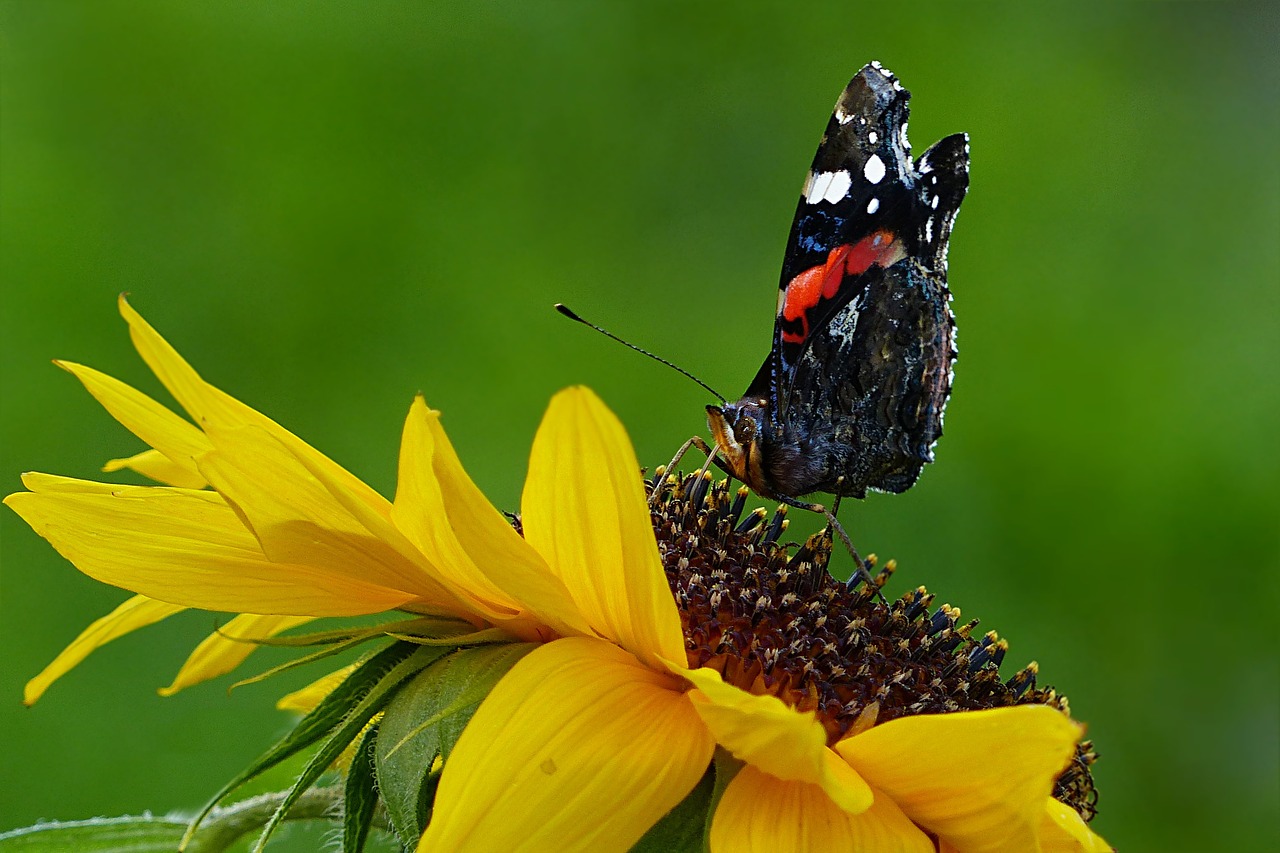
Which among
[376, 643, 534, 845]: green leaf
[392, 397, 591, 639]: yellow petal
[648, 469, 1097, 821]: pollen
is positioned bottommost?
[376, 643, 534, 845]: green leaf

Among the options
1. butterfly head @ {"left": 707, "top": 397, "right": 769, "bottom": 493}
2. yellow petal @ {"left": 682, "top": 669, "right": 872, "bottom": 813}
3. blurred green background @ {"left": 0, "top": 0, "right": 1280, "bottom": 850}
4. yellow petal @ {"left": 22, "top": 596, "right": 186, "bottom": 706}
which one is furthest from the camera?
blurred green background @ {"left": 0, "top": 0, "right": 1280, "bottom": 850}

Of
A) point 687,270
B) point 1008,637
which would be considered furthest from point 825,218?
point 687,270

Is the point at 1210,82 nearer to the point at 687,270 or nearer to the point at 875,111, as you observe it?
the point at 687,270

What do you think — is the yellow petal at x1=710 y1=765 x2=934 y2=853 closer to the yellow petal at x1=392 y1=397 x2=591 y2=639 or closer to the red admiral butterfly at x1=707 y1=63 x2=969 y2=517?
the yellow petal at x1=392 y1=397 x2=591 y2=639

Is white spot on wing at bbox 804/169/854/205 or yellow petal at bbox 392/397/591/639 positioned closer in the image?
yellow petal at bbox 392/397/591/639

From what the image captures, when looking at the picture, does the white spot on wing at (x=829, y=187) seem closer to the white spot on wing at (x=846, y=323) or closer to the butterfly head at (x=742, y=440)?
the white spot on wing at (x=846, y=323)

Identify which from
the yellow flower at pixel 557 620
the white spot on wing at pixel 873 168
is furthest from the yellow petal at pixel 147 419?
the white spot on wing at pixel 873 168

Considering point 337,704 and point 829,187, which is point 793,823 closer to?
point 337,704

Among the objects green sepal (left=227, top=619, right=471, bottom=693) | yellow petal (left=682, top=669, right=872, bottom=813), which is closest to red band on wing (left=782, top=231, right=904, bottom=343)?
green sepal (left=227, top=619, right=471, bottom=693)
